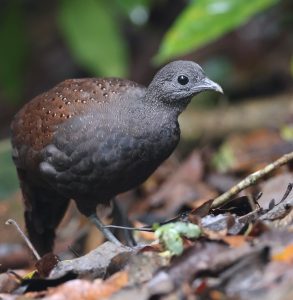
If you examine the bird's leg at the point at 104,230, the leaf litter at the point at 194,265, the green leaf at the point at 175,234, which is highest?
the green leaf at the point at 175,234

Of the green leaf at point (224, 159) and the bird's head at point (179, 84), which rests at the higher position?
the bird's head at point (179, 84)

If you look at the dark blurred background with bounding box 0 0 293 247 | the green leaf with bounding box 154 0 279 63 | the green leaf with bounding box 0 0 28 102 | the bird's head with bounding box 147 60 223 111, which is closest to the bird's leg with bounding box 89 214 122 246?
the bird's head with bounding box 147 60 223 111

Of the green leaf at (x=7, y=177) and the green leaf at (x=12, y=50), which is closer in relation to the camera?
the green leaf at (x=7, y=177)

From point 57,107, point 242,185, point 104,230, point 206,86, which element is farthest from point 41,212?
point 242,185

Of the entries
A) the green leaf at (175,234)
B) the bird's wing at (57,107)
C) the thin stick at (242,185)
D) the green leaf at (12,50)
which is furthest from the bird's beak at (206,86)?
the green leaf at (12,50)

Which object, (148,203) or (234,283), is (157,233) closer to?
(234,283)

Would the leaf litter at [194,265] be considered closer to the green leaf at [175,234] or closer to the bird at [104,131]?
the green leaf at [175,234]
